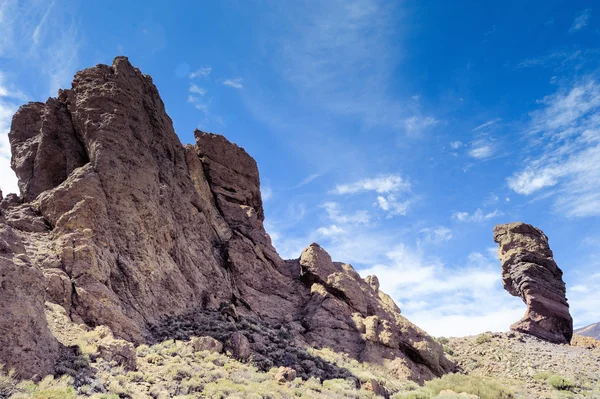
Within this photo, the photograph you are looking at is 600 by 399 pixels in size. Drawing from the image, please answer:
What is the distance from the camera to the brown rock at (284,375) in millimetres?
16469

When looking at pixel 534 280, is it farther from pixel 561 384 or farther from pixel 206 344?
pixel 206 344

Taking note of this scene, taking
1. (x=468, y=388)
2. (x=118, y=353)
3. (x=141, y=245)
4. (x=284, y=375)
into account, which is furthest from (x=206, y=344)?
(x=468, y=388)

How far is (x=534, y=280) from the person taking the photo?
42.2 meters

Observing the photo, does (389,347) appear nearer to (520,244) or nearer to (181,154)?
(181,154)

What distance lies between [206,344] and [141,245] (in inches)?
244

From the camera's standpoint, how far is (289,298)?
28391 millimetres

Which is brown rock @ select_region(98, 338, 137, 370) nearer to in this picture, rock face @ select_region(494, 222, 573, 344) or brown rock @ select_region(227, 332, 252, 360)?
brown rock @ select_region(227, 332, 252, 360)

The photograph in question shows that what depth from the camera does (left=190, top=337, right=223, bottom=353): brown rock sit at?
55.0ft

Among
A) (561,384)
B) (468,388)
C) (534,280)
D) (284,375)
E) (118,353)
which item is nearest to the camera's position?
(118,353)

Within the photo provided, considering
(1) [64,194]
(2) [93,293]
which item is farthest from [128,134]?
(2) [93,293]

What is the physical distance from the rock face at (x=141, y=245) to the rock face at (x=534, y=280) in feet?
61.2

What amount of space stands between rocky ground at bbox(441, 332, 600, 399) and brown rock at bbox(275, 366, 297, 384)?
1479 cm

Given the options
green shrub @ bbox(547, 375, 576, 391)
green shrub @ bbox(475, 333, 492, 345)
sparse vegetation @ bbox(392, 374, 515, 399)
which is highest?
green shrub @ bbox(475, 333, 492, 345)

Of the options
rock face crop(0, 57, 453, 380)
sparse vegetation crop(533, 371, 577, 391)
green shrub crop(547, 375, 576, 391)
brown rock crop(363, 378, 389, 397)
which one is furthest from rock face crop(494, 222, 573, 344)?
brown rock crop(363, 378, 389, 397)
